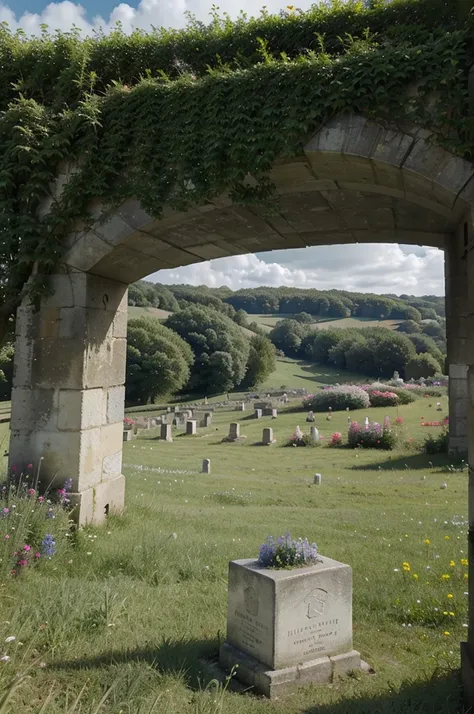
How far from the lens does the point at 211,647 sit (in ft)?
12.0

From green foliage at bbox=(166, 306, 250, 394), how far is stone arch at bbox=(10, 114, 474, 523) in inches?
1581

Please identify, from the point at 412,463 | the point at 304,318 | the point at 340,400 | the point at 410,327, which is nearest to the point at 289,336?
the point at 410,327

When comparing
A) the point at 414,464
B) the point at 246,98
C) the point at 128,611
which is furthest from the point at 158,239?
the point at 414,464

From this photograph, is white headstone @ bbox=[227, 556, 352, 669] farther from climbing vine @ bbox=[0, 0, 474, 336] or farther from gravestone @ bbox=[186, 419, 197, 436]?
gravestone @ bbox=[186, 419, 197, 436]

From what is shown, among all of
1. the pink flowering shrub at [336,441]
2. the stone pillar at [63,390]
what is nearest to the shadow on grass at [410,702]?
A: the stone pillar at [63,390]

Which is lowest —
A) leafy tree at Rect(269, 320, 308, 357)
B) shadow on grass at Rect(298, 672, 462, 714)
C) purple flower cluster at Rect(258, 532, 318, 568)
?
shadow on grass at Rect(298, 672, 462, 714)

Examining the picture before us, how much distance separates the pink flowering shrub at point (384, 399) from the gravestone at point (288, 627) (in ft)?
Answer: 69.1

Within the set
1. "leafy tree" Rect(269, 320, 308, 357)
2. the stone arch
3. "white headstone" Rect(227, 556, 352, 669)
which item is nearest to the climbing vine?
the stone arch

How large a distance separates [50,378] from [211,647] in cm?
307

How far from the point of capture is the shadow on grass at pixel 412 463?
13211 millimetres

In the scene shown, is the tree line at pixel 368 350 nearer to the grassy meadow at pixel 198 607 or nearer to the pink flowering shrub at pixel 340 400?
the pink flowering shrub at pixel 340 400

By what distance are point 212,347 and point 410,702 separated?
46385 millimetres

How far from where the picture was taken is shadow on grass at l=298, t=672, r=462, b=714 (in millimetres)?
2895

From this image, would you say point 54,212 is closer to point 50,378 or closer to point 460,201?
point 50,378
